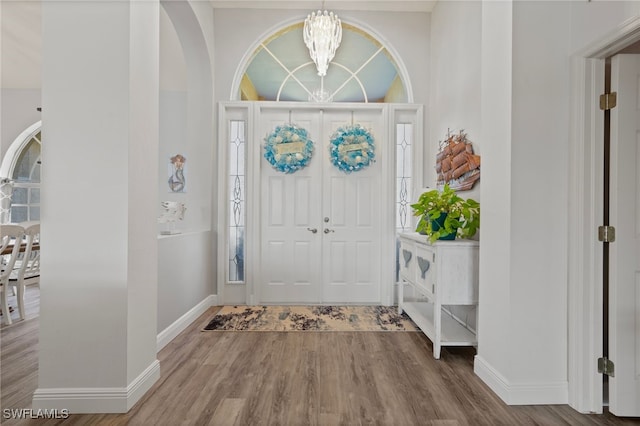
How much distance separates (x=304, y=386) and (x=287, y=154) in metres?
2.69

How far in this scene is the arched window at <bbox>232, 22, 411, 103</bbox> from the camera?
4418mm

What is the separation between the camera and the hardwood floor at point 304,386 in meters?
1.96

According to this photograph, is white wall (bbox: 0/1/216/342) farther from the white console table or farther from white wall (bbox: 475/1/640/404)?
white wall (bbox: 475/1/640/404)

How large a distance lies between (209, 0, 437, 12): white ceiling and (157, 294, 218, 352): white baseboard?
359 cm

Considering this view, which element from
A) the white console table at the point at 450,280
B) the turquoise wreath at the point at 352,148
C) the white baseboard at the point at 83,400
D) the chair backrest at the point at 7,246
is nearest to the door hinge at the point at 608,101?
the white console table at the point at 450,280

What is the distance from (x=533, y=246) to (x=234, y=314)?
9.93ft

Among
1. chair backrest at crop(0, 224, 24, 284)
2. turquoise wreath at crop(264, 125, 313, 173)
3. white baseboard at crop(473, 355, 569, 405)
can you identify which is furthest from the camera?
turquoise wreath at crop(264, 125, 313, 173)

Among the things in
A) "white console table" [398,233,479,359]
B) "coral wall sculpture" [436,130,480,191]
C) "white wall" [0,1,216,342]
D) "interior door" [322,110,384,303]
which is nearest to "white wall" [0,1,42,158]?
"white wall" [0,1,216,342]

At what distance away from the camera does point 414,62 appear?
4.40 meters

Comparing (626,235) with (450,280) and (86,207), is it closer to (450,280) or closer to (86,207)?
(450,280)

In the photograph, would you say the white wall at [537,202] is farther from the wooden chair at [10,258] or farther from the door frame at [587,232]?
the wooden chair at [10,258]

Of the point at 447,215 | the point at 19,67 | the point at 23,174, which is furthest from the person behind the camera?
the point at 23,174

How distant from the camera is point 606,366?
81.0 inches

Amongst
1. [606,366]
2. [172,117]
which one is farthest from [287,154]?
[606,366]
